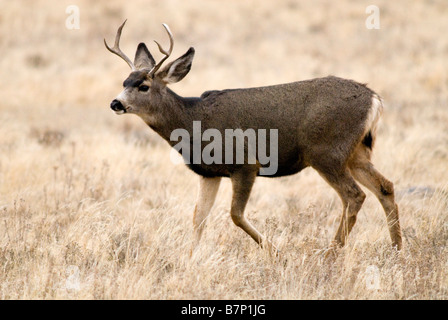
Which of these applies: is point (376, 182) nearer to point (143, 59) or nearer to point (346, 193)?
point (346, 193)

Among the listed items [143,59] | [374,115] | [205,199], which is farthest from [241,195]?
[143,59]

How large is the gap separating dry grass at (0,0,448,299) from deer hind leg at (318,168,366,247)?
7.8 inches

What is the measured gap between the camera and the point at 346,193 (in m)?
6.67

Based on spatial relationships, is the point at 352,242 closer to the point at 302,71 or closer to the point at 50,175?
the point at 50,175

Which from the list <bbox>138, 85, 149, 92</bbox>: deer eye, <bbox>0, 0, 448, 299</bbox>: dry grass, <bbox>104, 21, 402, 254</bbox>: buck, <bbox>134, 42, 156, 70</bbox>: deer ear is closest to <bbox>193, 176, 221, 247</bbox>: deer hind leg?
<bbox>104, 21, 402, 254</bbox>: buck

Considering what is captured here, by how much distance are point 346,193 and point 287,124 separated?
0.93 m

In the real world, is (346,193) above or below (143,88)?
below

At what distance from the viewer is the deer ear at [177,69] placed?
688cm

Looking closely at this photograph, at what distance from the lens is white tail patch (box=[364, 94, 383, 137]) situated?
670cm

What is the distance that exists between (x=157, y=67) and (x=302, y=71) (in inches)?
500

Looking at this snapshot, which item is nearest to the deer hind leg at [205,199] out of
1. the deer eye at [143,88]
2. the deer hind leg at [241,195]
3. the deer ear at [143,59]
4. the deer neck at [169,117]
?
the deer hind leg at [241,195]

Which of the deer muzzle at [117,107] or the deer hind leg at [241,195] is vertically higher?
the deer muzzle at [117,107]

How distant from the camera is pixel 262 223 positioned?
762cm

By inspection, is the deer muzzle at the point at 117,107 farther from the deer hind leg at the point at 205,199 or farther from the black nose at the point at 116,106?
the deer hind leg at the point at 205,199
